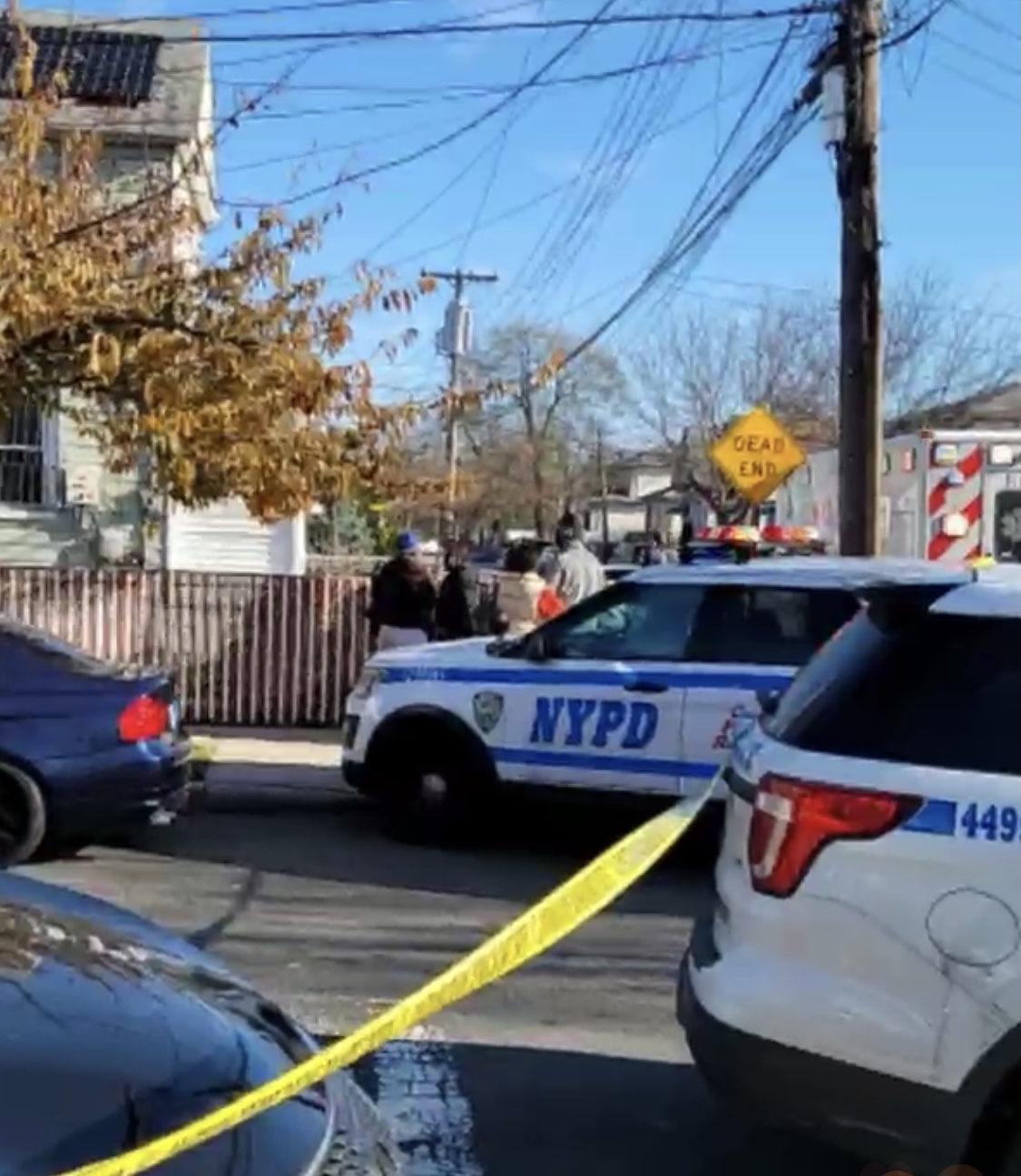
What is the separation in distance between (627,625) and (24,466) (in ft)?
32.5

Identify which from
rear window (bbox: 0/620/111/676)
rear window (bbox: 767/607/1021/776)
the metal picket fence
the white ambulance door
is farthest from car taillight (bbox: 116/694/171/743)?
the white ambulance door

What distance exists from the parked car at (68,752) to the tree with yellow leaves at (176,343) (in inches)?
123

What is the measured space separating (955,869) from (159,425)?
365 inches

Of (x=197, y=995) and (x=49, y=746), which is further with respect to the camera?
(x=49, y=746)

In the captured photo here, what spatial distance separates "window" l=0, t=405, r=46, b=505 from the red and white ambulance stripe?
29.9ft

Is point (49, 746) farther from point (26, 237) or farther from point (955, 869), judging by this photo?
point (955, 869)

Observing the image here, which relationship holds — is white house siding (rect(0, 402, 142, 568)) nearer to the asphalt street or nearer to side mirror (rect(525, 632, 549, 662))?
the asphalt street

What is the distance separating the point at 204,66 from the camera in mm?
18109

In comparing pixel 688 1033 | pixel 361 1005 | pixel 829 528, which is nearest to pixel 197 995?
pixel 688 1033

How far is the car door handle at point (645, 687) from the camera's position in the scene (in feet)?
29.7

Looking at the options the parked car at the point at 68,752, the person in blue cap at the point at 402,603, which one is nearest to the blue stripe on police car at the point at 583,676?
the parked car at the point at 68,752

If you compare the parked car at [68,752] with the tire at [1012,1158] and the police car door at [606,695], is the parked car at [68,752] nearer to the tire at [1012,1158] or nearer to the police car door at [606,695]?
the police car door at [606,695]

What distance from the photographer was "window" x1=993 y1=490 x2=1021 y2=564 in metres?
12.6

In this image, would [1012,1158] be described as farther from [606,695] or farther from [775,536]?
[775,536]
